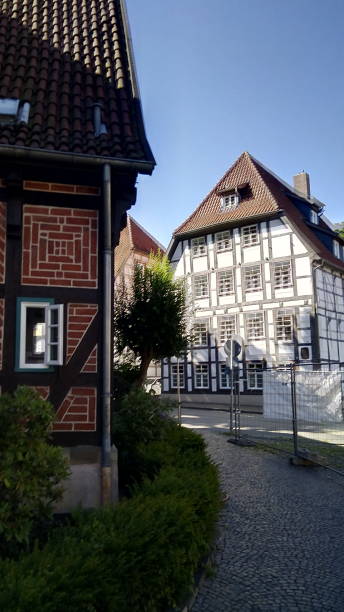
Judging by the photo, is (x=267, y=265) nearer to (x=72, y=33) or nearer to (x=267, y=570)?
(x=72, y=33)

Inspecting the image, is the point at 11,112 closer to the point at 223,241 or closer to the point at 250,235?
the point at 250,235

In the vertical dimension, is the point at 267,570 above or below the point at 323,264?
below

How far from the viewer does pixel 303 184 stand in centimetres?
2970

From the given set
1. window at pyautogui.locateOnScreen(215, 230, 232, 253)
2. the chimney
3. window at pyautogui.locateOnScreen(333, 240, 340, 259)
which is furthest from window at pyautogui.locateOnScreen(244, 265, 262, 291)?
the chimney

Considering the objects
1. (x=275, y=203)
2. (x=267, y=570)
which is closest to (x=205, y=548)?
(x=267, y=570)

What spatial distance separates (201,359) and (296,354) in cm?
544

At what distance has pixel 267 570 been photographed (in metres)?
4.48

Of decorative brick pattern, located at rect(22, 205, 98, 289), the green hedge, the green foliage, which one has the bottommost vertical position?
the green hedge

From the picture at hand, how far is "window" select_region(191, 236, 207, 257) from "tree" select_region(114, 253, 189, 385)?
37.1 feet

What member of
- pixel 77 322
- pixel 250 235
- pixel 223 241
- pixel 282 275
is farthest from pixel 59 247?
pixel 223 241

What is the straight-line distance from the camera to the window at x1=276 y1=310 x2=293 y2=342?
23297mm

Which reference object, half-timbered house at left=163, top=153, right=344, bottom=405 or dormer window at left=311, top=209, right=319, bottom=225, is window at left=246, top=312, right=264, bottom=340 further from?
dormer window at left=311, top=209, right=319, bottom=225

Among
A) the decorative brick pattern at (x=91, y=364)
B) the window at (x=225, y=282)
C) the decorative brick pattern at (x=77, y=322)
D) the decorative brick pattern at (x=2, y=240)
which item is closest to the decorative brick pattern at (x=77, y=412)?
the decorative brick pattern at (x=91, y=364)

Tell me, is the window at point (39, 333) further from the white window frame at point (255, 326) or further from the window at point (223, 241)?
the window at point (223, 241)
